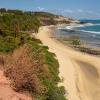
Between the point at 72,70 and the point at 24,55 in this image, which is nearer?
the point at 24,55

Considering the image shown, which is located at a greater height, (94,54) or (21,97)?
(21,97)

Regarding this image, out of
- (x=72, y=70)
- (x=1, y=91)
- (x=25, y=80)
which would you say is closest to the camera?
(x=1, y=91)

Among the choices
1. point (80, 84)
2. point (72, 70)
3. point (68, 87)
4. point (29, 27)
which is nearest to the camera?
point (68, 87)

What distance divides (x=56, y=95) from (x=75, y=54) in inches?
1039

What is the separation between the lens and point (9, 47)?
24.5m

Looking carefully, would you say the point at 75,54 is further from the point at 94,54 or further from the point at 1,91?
the point at 1,91

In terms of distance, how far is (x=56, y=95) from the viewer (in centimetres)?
1536

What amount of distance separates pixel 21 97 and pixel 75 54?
2915 centimetres

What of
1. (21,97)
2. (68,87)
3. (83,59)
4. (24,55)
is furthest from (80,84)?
(83,59)

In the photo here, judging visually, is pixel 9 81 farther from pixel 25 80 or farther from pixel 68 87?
pixel 68 87

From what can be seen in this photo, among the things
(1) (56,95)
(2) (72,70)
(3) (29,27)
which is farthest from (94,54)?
(3) (29,27)

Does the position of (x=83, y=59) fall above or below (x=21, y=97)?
below

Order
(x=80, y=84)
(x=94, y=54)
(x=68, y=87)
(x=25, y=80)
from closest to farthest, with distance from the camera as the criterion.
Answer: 1. (x=25, y=80)
2. (x=68, y=87)
3. (x=80, y=84)
4. (x=94, y=54)

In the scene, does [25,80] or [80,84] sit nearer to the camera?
[25,80]
